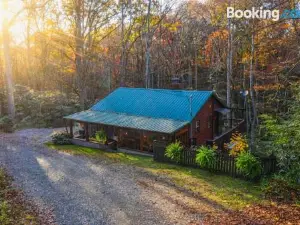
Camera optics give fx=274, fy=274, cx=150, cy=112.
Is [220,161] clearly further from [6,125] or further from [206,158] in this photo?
[6,125]

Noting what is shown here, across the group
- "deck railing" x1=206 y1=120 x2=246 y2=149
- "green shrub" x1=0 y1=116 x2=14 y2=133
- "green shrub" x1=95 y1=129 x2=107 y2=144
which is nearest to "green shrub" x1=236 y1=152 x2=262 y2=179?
"deck railing" x1=206 y1=120 x2=246 y2=149

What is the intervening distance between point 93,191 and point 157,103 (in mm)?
10158

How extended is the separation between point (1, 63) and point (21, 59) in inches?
290

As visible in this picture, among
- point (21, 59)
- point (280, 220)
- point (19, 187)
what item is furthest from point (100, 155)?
point (21, 59)

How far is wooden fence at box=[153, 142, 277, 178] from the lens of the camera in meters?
13.0

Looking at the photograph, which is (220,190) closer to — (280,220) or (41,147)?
(280,220)

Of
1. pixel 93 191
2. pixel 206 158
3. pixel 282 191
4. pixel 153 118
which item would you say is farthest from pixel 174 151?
pixel 282 191

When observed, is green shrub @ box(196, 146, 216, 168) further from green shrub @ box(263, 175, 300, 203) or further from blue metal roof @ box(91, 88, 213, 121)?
blue metal roof @ box(91, 88, 213, 121)

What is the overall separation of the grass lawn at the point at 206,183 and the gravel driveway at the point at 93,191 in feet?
2.99

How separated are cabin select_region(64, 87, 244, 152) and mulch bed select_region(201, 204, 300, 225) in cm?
775

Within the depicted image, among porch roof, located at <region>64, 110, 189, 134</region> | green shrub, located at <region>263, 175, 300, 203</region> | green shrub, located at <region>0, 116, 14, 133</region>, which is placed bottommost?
green shrub, located at <region>263, 175, 300, 203</region>

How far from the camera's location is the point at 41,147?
63.3ft

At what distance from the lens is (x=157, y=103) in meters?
20.4

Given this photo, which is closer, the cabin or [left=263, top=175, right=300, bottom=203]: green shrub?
[left=263, top=175, right=300, bottom=203]: green shrub
